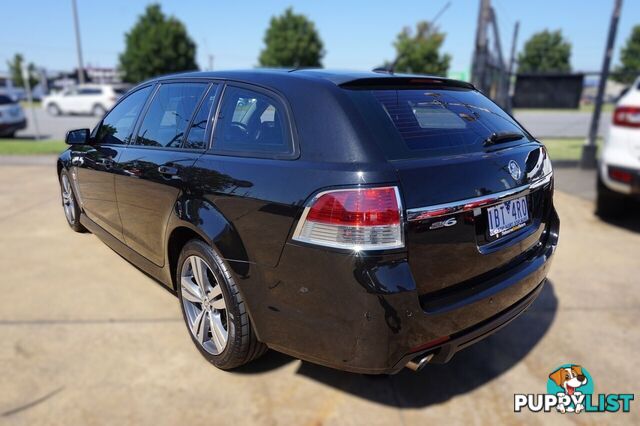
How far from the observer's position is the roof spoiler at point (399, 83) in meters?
2.25

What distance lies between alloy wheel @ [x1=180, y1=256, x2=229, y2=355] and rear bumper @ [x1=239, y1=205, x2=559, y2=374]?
0.37 m

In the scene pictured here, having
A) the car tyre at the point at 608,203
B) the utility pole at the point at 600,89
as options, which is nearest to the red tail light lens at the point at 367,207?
the car tyre at the point at 608,203

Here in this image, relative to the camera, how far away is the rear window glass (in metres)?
2.02

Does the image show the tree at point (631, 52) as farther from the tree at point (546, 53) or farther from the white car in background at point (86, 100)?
the white car in background at point (86, 100)

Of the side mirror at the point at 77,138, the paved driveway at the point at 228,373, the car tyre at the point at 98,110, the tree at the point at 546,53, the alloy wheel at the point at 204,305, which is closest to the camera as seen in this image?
the paved driveway at the point at 228,373

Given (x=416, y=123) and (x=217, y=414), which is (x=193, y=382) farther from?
(x=416, y=123)

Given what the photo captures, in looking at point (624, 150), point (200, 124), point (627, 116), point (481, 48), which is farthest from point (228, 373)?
point (481, 48)

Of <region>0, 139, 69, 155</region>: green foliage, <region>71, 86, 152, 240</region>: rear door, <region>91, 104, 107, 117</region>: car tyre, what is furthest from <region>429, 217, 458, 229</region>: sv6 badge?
<region>91, 104, 107, 117</region>: car tyre

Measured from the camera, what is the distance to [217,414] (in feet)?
7.35

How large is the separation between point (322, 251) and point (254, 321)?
0.60m

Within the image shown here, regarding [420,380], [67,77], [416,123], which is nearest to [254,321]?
[420,380]

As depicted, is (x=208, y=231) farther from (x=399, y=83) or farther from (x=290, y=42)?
(x=290, y=42)

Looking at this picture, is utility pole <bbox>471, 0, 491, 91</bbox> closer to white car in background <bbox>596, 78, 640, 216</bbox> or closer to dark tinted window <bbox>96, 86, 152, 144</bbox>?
white car in background <bbox>596, 78, 640, 216</bbox>

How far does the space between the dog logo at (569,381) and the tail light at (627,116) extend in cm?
311
